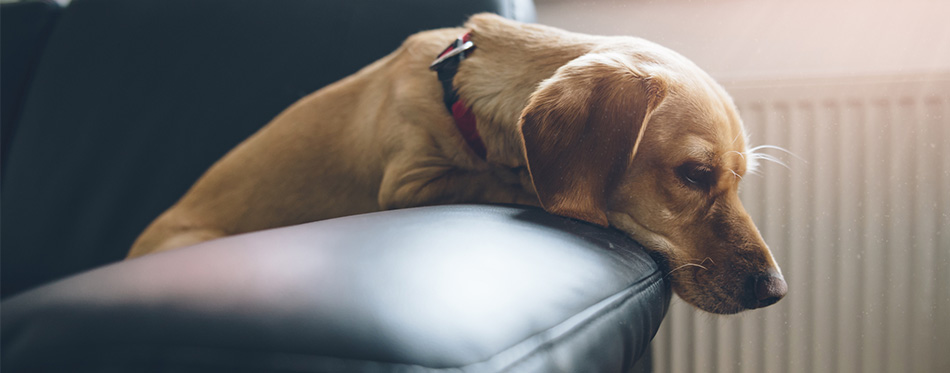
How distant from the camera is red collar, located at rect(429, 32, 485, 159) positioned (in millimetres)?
916

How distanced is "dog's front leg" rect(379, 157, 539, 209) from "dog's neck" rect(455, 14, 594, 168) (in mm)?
41

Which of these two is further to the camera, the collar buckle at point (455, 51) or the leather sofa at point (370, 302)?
the collar buckle at point (455, 51)

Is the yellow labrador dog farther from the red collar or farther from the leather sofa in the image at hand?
the leather sofa

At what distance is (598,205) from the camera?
71 centimetres

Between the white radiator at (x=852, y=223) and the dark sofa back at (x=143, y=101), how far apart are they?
2.11 ft

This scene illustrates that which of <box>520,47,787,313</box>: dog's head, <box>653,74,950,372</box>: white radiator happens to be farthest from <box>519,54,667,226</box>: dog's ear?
<box>653,74,950,372</box>: white radiator

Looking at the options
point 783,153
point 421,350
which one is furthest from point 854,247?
point 421,350

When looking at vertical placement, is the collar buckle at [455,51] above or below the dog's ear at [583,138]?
above

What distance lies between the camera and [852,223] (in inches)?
44.2

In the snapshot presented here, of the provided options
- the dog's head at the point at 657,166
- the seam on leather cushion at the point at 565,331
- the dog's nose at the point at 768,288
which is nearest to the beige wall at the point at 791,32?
the dog's head at the point at 657,166

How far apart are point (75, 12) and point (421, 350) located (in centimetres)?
161

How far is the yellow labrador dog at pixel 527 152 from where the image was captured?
0.72 metres

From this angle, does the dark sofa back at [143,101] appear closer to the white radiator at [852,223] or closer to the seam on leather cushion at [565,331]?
the white radiator at [852,223]

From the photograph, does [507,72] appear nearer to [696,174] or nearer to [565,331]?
[696,174]
